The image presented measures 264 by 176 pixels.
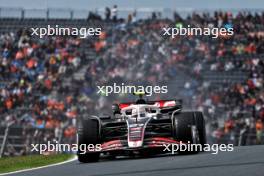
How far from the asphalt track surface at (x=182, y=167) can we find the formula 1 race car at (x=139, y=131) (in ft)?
1.93

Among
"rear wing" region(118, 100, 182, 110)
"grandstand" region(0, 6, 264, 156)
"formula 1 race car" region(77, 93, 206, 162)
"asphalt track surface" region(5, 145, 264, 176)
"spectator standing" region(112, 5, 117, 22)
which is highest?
"spectator standing" region(112, 5, 117, 22)

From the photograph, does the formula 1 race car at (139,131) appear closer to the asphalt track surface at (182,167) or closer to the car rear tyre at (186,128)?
the car rear tyre at (186,128)

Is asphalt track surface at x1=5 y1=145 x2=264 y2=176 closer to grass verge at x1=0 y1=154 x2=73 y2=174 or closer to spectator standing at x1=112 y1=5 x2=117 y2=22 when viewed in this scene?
grass verge at x1=0 y1=154 x2=73 y2=174

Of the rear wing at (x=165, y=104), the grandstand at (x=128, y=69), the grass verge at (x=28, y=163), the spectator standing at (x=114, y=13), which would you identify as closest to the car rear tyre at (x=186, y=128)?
the rear wing at (x=165, y=104)

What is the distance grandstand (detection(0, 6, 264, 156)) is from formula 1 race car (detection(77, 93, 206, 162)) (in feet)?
29.9

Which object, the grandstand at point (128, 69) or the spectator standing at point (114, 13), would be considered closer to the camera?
the grandstand at point (128, 69)

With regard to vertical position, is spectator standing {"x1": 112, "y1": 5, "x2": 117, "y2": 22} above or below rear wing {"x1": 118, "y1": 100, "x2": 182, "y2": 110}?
above

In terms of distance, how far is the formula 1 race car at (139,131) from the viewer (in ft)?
50.6

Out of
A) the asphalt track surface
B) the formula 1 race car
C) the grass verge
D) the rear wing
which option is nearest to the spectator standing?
the grass verge

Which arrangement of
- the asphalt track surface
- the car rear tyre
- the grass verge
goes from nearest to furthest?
the asphalt track surface < the grass verge < the car rear tyre

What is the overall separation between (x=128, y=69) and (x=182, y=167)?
60.5 ft

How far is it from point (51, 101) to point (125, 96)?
259 cm

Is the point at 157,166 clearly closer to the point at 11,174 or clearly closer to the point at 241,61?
the point at 11,174

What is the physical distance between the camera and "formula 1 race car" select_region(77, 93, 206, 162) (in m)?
15.4
